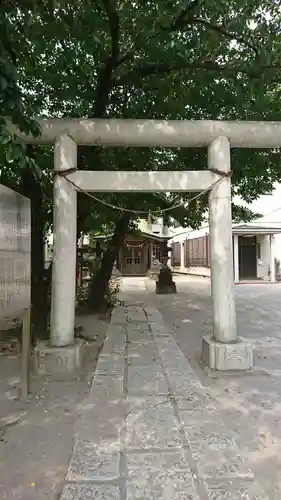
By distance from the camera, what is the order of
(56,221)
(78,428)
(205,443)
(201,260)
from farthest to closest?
1. (201,260)
2. (56,221)
3. (78,428)
4. (205,443)

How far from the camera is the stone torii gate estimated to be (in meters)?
5.50

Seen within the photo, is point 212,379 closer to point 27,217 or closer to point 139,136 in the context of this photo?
point 27,217

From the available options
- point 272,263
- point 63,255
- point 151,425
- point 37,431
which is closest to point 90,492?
point 151,425

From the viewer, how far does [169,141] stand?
5.73 m

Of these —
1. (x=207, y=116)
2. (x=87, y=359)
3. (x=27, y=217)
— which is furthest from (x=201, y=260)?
(x=27, y=217)

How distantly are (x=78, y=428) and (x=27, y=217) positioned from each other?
2390 millimetres

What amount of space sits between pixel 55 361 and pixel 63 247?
1.54 metres

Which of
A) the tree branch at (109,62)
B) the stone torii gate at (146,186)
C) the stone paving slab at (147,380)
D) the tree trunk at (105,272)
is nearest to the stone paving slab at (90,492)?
the stone paving slab at (147,380)

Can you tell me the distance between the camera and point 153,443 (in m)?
3.27

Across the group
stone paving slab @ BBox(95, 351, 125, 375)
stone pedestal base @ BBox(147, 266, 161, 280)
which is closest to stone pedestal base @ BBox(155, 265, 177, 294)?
stone pedestal base @ BBox(147, 266, 161, 280)

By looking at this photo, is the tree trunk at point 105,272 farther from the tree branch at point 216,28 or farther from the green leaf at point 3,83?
the green leaf at point 3,83

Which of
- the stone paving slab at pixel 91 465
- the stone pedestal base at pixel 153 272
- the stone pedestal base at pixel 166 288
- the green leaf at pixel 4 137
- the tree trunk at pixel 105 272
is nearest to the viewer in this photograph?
the green leaf at pixel 4 137

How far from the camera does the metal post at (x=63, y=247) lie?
5504mm

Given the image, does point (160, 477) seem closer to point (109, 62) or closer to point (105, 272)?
point (109, 62)
